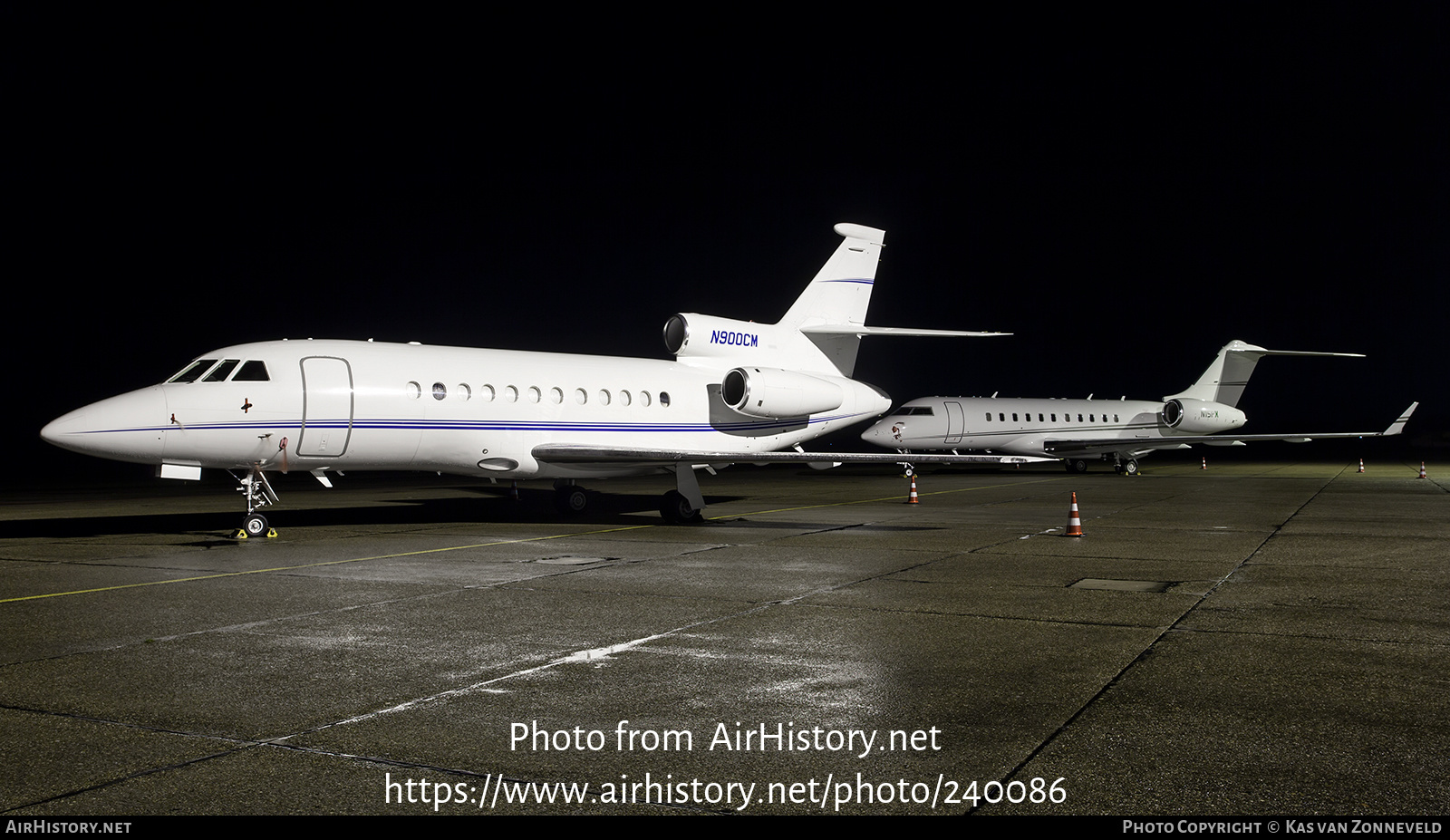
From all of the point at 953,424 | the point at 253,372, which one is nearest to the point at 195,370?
the point at 253,372

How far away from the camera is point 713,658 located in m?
6.15

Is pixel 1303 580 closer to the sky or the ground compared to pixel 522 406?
closer to the ground

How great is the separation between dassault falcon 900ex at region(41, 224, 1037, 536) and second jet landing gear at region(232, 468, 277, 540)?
0.03 metres

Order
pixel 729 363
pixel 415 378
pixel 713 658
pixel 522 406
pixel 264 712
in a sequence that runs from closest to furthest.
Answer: pixel 264 712 → pixel 713 658 → pixel 415 378 → pixel 522 406 → pixel 729 363

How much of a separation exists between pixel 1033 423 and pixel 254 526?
28.0 m

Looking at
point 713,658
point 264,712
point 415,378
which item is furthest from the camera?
point 415,378

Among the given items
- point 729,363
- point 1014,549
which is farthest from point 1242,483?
point 1014,549

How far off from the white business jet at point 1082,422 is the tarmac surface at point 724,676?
19.9 metres

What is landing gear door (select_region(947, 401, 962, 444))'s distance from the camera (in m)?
33.0

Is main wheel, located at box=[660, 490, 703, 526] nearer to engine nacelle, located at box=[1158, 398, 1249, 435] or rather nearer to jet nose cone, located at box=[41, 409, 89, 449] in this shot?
jet nose cone, located at box=[41, 409, 89, 449]

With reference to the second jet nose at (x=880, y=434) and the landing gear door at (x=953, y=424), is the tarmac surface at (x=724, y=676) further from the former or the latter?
the landing gear door at (x=953, y=424)

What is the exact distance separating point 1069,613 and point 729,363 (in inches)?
437

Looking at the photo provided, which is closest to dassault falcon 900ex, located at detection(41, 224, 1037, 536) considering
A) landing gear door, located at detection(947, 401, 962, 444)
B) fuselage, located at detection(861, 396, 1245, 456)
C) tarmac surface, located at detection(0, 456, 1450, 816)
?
tarmac surface, located at detection(0, 456, 1450, 816)

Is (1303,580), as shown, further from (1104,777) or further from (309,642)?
(309,642)
